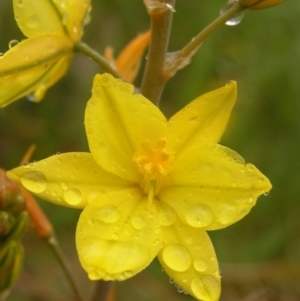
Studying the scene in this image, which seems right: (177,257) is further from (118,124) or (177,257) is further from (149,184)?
(118,124)

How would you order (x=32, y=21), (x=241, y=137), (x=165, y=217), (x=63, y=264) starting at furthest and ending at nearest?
(x=241, y=137) < (x=63, y=264) < (x=32, y=21) < (x=165, y=217)

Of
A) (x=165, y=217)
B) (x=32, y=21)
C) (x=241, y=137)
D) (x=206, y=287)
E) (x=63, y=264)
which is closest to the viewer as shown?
(x=206, y=287)

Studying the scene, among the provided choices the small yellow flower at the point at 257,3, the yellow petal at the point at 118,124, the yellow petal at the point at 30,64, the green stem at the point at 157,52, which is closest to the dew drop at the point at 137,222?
the yellow petal at the point at 118,124

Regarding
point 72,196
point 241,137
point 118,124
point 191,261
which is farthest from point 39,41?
point 241,137

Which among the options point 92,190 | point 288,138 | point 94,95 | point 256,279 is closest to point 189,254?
point 92,190

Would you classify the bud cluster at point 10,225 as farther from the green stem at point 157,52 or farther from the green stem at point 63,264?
the green stem at point 157,52

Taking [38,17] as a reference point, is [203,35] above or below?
below
